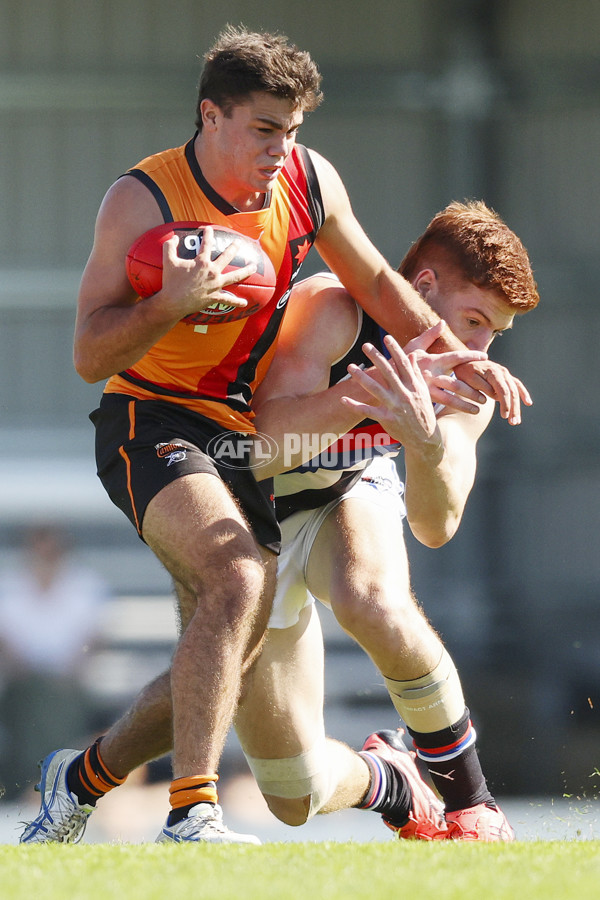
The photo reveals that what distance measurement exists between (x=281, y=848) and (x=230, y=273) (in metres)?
1.15

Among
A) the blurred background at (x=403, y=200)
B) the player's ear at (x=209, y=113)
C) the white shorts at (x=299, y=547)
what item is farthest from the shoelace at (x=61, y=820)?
the blurred background at (x=403, y=200)

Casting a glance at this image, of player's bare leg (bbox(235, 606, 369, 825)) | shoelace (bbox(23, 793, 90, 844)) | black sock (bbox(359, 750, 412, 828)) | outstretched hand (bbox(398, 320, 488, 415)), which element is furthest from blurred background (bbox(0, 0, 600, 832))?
outstretched hand (bbox(398, 320, 488, 415))

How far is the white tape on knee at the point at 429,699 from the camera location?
10.3 feet

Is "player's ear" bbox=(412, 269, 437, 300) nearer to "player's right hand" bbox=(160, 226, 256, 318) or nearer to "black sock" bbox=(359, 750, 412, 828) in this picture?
"player's right hand" bbox=(160, 226, 256, 318)

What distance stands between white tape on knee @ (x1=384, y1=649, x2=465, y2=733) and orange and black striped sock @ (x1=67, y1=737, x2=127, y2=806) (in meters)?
0.75

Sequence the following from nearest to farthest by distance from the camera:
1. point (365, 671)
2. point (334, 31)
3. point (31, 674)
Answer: point (31, 674), point (365, 671), point (334, 31)

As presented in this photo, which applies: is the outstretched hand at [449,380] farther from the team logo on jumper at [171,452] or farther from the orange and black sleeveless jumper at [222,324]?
the team logo on jumper at [171,452]

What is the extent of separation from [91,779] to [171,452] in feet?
3.21

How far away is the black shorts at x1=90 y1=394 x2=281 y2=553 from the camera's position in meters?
2.70

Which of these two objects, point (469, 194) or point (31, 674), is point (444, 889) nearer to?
point (31, 674)

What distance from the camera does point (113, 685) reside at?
5730 millimetres

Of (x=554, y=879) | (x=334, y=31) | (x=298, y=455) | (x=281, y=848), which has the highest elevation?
(x=334, y=31)

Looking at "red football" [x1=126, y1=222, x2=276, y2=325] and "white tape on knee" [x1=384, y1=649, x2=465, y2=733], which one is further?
"white tape on knee" [x1=384, y1=649, x2=465, y2=733]

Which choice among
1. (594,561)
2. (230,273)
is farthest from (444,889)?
(594,561)
